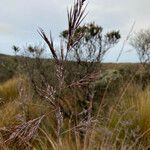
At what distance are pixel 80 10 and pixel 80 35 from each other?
0.43 feet

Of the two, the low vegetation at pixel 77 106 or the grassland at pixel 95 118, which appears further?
the grassland at pixel 95 118

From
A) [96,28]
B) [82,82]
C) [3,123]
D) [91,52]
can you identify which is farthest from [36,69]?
[82,82]

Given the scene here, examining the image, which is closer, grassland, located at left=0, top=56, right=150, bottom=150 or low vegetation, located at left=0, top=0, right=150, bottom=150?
low vegetation, located at left=0, top=0, right=150, bottom=150

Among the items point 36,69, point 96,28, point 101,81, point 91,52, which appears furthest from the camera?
point 96,28

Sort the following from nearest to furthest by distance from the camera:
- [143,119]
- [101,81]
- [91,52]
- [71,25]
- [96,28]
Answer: [71,25] → [143,119] → [101,81] → [91,52] → [96,28]

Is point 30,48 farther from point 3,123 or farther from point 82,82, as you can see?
point 82,82

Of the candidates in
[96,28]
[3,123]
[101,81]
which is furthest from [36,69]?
[3,123]

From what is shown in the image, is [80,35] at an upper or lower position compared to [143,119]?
upper

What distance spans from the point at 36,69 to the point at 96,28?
155 inches

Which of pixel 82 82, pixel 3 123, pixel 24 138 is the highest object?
pixel 82 82

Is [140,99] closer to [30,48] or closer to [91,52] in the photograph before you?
[91,52]

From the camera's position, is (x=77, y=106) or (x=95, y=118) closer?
(x=95, y=118)

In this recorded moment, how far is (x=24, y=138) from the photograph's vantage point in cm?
Result: 227

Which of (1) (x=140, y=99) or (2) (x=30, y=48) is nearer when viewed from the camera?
(1) (x=140, y=99)
